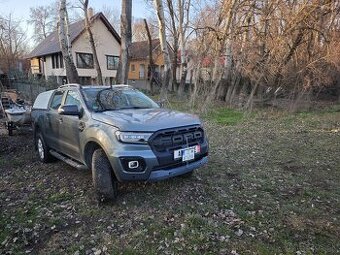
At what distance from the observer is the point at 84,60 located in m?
34.0

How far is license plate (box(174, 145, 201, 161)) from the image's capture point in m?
4.31

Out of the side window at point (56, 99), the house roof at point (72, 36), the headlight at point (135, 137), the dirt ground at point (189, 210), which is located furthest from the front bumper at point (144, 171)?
the house roof at point (72, 36)

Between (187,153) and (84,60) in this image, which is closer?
(187,153)

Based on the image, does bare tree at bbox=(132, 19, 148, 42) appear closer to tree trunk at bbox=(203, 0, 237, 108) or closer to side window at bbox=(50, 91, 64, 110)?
tree trunk at bbox=(203, 0, 237, 108)

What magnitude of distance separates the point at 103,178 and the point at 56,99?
2.70m

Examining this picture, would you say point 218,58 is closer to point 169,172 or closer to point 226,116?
point 226,116

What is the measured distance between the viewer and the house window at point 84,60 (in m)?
33.5

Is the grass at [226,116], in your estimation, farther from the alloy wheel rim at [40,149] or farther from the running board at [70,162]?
the running board at [70,162]

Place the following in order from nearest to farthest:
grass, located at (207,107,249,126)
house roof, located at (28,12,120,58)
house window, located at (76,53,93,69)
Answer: grass, located at (207,107,249,126), house roof, located at (28,12,120,58), house window, located at (76,53,93,69)

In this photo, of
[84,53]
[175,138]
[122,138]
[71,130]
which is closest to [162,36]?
[71,130]

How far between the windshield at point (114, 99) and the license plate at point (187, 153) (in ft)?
4.52

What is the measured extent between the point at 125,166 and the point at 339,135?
7.77 m

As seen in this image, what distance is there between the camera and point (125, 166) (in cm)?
Result: 408

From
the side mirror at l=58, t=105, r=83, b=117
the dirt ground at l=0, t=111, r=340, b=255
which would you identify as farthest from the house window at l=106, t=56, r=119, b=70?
the side mirror at l=58, t=105, r=83, b=117
